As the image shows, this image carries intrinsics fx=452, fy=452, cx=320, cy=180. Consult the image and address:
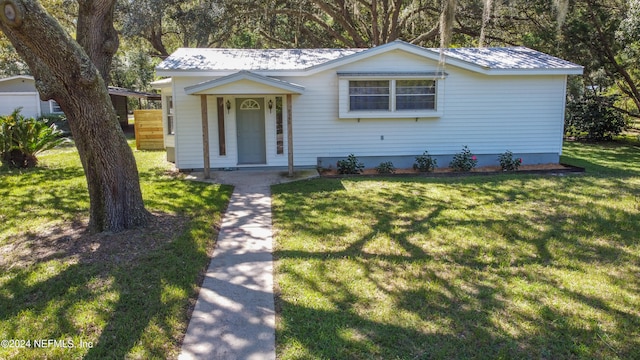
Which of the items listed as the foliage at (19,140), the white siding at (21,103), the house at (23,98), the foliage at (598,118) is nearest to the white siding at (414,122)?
the foliage at (19,140)

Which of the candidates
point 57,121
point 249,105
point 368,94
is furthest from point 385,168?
point 57,121

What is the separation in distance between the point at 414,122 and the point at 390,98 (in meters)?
0.91

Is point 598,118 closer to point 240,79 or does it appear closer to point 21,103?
point 240,79

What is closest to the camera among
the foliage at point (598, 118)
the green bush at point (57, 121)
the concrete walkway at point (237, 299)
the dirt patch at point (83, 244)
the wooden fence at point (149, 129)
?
the concrete walkway at point (237, 299)

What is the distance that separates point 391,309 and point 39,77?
451cm

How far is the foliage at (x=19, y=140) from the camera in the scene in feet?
36.2

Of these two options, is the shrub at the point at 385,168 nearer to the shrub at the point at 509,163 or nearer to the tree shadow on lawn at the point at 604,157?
the shrub at the point at 509,163

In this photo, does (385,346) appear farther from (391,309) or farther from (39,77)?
(39,77)

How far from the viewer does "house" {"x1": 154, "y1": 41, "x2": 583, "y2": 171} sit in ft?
36.0

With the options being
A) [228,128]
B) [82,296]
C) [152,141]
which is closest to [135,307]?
[82,296]

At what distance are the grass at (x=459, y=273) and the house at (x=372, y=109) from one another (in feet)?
10.4

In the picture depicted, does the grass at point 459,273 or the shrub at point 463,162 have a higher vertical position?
the shrub at point 463,162

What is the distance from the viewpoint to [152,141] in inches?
636

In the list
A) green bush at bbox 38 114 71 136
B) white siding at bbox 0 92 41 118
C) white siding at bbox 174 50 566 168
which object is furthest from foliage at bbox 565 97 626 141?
white siding at bbox 0 92 41 118
